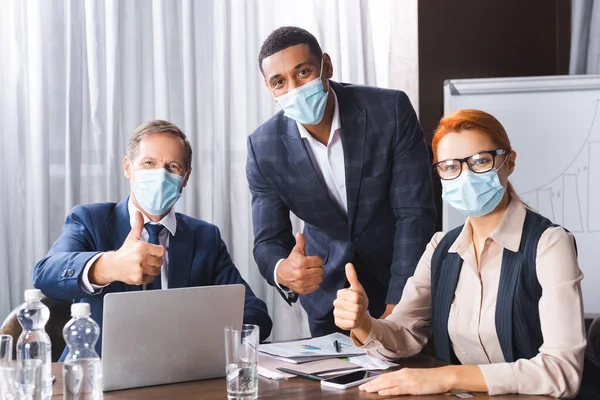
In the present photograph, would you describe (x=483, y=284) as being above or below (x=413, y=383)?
above

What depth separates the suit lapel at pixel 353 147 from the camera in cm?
255

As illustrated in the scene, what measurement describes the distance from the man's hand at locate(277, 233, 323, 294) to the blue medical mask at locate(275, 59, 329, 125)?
474 millimetres

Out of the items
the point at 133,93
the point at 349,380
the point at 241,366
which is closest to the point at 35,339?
the point at 241,366

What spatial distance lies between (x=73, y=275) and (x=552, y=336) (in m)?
1.21

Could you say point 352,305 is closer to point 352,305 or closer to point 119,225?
point 352,305

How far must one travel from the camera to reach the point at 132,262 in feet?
6.06

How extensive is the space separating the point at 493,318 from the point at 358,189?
2.71 feet

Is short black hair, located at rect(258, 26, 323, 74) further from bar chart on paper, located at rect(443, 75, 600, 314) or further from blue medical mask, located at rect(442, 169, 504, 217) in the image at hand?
bar chart on paper, located at rect(443, 75, 600, 314)

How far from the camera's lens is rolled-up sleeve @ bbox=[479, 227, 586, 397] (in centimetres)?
153

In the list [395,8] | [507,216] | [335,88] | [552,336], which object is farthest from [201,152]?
[552,336]

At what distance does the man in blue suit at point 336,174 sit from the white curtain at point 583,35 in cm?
128

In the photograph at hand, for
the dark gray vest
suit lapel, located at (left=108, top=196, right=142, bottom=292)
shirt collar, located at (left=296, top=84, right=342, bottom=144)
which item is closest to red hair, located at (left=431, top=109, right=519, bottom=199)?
the dark gray vest

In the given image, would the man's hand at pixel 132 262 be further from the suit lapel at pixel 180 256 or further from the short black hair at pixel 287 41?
the short black hair at pixel 287 41

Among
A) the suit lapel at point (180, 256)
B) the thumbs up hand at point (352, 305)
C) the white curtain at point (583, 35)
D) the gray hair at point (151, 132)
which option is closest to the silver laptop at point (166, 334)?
the thumbs up hand at point (352, 305)
